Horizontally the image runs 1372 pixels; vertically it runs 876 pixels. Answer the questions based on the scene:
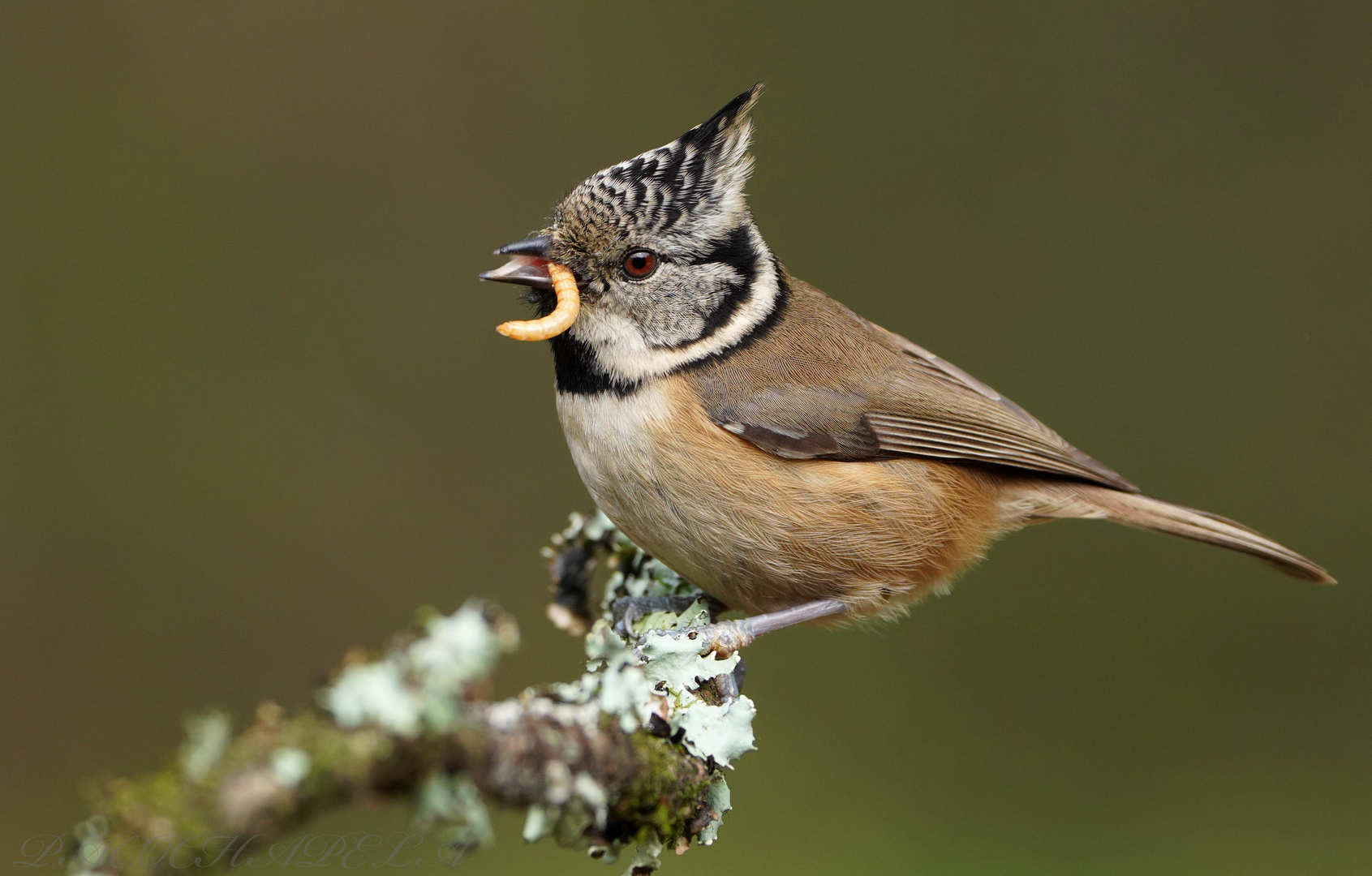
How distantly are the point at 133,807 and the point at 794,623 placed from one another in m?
1.76

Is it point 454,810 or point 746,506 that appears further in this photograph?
point 746,506

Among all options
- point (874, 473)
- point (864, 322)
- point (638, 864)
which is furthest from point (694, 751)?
Answer: point (864, 322)

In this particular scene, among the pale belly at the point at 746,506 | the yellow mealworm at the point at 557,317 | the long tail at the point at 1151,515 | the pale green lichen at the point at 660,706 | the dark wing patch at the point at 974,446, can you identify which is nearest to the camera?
the pale green lichen at the point at 660,706

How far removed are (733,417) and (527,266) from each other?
63cm

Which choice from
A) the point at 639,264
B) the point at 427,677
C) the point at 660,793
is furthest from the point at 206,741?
the point at 639,264

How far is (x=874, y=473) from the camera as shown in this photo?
2.77m

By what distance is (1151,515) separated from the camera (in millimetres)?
3078

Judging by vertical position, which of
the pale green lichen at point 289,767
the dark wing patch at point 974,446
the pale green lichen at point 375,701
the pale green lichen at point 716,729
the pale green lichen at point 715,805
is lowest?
the pale green lichen at point 715,805

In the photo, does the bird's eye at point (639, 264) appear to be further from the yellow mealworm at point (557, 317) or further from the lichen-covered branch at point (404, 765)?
the lichen-covered branch at point (404, 765)

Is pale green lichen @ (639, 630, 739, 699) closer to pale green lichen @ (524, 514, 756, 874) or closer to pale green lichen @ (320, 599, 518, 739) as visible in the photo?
pale green lichen @ (524, 514, 756, 874)

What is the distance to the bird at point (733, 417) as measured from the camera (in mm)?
2586

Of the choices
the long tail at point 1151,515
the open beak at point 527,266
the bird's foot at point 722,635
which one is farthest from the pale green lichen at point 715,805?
the long tail at point 1151,515

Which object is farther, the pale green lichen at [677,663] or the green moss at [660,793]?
the pale green lichen at [677,663]

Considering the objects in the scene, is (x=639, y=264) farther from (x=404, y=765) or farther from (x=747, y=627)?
(x=404, y=765)
